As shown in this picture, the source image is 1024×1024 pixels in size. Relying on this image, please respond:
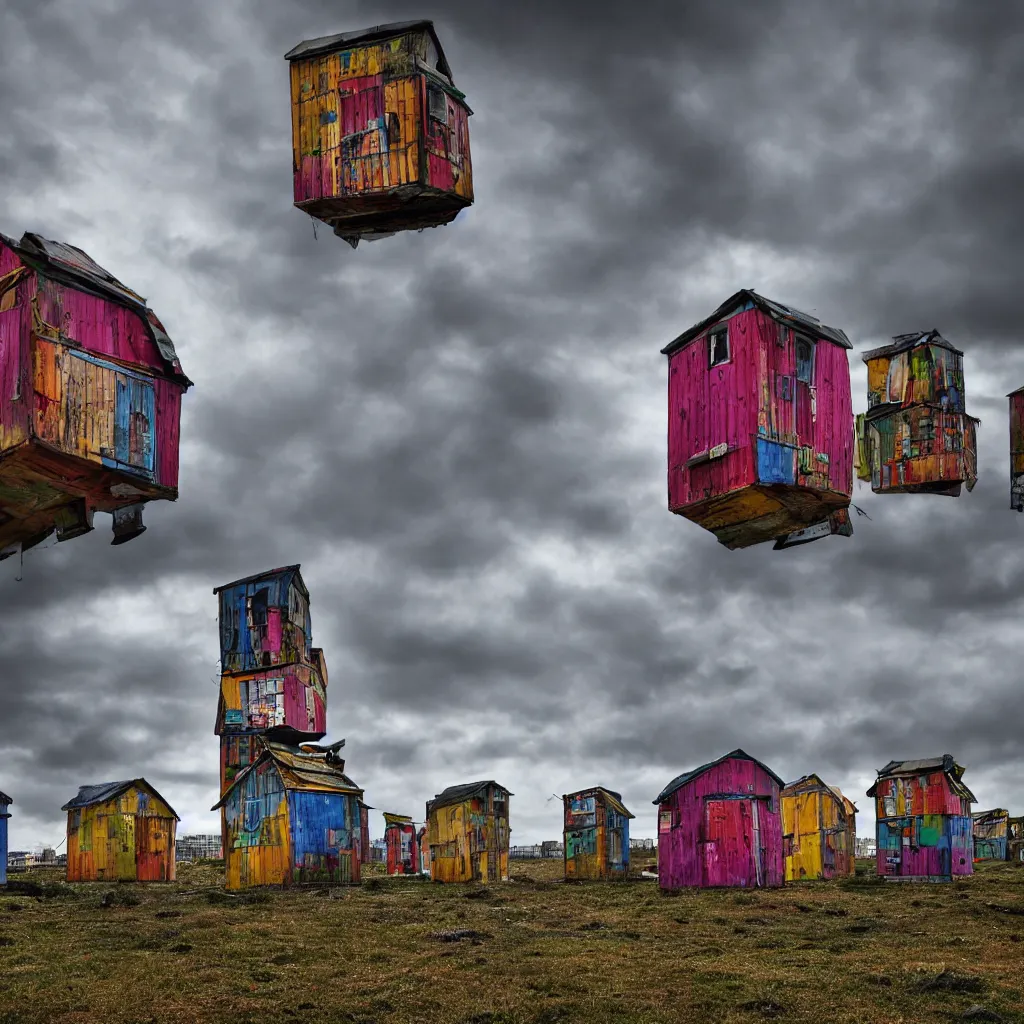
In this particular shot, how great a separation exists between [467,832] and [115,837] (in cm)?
1291

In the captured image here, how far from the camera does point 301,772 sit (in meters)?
37.3

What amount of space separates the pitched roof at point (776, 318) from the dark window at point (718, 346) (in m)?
0.15

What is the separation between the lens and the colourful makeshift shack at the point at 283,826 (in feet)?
119

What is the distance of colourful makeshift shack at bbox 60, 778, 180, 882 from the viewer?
146ft

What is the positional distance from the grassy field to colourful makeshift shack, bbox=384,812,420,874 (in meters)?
20.6

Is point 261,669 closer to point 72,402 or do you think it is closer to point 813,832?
point 813,832

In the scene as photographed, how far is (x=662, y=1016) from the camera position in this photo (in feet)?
62.4

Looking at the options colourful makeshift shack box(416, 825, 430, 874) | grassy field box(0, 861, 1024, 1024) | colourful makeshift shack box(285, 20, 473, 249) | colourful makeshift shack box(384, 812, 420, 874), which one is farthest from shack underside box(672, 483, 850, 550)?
colourful makeshift shack box(384, 812, 420, 874)

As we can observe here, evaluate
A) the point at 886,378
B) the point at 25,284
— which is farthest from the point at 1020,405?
the point at 25,284

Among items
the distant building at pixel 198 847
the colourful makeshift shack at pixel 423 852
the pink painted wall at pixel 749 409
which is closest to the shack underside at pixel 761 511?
the pink painted wall at pixel 749 409

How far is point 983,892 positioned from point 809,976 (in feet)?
57.7

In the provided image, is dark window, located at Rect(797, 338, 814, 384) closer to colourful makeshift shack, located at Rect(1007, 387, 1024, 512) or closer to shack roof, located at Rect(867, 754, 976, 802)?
colourful makeshift shack, located at Rect(1007, 387, 1024, 512)

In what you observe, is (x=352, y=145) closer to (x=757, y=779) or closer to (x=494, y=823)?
(x=757, y=779)

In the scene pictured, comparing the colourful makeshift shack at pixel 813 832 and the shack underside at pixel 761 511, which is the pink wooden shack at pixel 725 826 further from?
the shack underside at pixel 761 511
